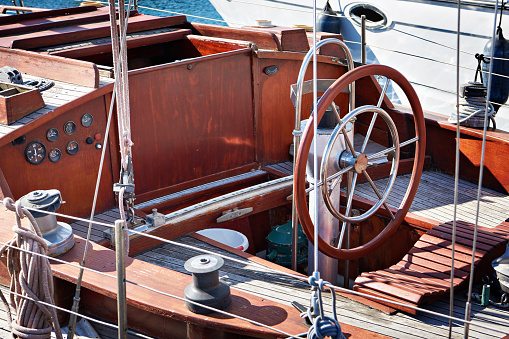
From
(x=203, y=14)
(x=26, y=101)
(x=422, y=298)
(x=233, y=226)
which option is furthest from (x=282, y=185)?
(x=203, y=14)

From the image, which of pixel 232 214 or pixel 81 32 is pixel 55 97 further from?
pixel 232 214

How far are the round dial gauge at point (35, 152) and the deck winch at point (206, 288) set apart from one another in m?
1.58

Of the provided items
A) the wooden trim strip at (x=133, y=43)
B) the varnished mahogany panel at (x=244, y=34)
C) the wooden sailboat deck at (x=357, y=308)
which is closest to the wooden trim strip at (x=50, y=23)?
the wooden trim strip at (x=133, y=43)

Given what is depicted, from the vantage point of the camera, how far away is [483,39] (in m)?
9.12

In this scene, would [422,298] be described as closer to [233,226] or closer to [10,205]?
[233,226]

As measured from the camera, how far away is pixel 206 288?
2586mm

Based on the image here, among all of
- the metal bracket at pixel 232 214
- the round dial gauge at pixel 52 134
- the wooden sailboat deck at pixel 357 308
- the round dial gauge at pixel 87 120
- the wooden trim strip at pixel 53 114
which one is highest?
the wooden trim strip at pixel 53 114

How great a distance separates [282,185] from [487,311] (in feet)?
5.60

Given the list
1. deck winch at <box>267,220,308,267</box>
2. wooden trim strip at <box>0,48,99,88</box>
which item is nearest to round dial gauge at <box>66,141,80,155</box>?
wooden trim strip at <box>0,48,99,88</box>

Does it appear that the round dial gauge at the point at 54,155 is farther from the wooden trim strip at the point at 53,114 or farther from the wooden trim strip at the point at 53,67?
the wooden trim strip at the point at 53,67

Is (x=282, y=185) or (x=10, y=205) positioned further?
(x=282, y=185)

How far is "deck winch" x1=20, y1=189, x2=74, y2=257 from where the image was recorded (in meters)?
2.93

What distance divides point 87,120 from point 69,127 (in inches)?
5.6

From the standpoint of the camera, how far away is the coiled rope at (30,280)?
275 cm
